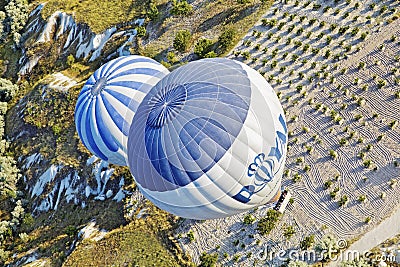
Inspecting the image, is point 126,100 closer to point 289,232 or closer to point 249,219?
point 249,219

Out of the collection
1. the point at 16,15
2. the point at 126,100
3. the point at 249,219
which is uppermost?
the point at 16,15

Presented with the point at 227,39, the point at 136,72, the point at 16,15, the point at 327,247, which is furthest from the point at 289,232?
the point at 16,15

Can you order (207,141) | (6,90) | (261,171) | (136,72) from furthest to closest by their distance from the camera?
(6,90)
(136,72)
(261,171)
(207,141)

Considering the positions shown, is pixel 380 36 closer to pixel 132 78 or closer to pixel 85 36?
pixel 132 78

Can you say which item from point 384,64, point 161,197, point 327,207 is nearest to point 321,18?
point 384,64

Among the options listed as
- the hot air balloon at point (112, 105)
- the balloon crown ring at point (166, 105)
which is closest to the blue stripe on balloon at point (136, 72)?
the hot air balloon at point (112, 105)

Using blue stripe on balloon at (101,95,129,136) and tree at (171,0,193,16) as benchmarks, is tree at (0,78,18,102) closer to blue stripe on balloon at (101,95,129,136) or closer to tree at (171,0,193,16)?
tree at (171,0,193,16)

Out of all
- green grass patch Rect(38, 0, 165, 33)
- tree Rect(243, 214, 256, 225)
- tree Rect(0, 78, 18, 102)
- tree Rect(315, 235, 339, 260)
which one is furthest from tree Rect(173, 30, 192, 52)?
tree Rect(315, 235, 339, 260)
